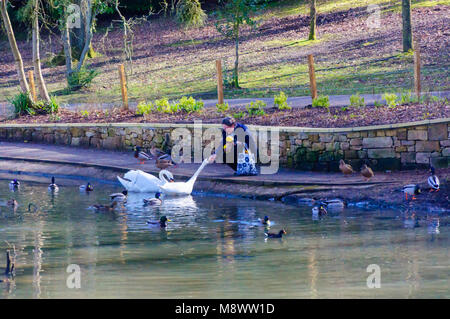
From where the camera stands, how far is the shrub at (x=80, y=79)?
33906 millimetres

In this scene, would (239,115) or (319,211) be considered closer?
(319,211)

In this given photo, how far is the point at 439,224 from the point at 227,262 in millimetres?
4219

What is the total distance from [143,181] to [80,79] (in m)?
17.6

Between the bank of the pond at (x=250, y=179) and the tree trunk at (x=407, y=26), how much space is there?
545 inches

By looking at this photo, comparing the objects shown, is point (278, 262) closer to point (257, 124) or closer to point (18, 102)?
point (257, 124)

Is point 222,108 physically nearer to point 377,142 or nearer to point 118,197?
point 377,142

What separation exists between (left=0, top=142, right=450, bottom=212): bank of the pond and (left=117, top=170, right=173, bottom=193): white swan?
779mm

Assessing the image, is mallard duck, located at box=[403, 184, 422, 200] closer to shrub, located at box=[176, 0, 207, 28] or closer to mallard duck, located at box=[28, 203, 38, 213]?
mallard duck, located at box=[28, 203, 38, 213]

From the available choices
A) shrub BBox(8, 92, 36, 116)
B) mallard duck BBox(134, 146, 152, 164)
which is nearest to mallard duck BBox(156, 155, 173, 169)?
mallard duck BBox(134, 146, 152, 164)

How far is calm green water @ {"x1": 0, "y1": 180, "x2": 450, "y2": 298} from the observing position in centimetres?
979

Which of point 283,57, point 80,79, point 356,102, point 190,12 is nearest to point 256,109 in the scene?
point 356,102

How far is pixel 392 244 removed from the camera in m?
12.1

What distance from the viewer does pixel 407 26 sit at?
30141mm
